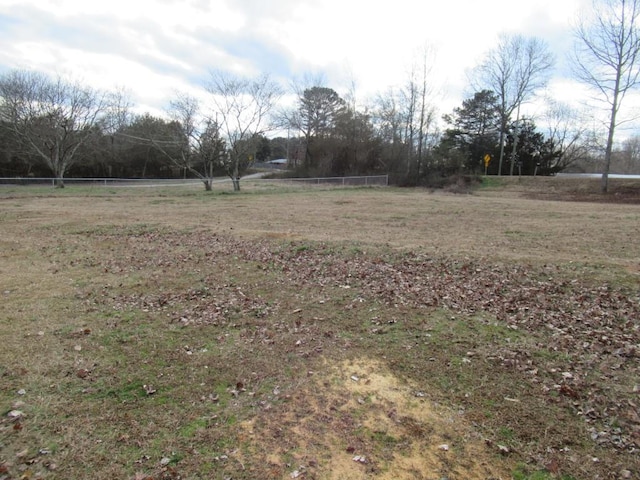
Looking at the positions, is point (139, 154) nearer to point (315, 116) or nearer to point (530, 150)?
point (315, 116)

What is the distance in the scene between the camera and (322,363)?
14.0ft

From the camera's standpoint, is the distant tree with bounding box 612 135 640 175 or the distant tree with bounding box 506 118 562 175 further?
the distant tree with bounding box 612 135 640 175

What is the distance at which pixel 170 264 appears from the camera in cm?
809

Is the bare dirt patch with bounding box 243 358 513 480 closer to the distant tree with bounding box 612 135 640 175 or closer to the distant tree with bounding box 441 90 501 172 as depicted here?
the distant tree with bounding box 441 90 501 172

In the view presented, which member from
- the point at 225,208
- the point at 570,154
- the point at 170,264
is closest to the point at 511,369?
the point at 170,264

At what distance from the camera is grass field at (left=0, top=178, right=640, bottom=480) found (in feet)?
9.67

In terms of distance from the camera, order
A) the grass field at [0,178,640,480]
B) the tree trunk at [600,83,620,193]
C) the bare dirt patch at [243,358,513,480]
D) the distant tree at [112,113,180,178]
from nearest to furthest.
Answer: the bare dirt patch at [243,358,513,480] → the grass field at [0,178,640,480] → the tree trunk at [600,83,620,193] → the distant tree at [112,113,180,178]

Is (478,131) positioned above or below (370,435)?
above

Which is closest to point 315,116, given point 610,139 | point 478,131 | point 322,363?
point 478,131

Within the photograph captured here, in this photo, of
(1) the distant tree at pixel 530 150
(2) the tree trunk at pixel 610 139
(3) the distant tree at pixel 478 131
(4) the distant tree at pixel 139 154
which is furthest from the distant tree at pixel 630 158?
(4) the distant tree at pixel 139 154

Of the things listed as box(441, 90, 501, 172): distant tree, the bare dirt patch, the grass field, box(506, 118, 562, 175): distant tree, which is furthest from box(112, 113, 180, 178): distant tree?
the bare dirt patch

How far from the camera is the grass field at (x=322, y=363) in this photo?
295 centimetres

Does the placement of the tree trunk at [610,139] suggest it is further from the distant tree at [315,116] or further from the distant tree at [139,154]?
the distant tree at [139,154]

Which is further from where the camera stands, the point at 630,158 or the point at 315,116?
the point at 630,158
